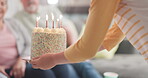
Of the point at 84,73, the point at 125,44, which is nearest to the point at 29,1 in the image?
the point at 84,73

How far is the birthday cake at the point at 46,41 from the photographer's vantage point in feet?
3.07

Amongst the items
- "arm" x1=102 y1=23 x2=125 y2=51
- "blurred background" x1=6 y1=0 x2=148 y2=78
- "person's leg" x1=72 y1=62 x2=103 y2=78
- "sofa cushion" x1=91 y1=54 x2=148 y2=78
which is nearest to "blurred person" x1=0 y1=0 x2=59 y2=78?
"person's leg" x1=72 y1=62 x2=103 y2=78

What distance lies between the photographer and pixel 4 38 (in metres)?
1.57

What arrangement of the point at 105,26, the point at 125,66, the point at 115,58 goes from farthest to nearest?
the point at 115,58, the point at 125,66, the point at 105,26

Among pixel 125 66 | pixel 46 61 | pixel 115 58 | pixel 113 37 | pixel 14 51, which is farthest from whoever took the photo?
pixel 115 58

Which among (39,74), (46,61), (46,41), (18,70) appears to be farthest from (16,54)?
(46,61)

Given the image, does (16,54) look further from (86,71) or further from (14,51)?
(86,71)

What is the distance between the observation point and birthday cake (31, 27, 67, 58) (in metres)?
0.94

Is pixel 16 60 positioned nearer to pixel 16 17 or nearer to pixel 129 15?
pixel 16 17

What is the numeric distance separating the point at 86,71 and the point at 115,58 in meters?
0.81

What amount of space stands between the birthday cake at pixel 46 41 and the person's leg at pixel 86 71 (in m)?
0.64

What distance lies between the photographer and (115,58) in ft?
7.70

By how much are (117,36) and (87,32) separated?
26 cm

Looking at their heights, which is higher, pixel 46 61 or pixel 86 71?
pixel 46 61
